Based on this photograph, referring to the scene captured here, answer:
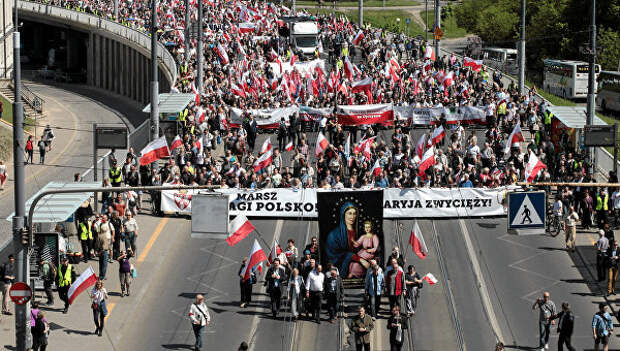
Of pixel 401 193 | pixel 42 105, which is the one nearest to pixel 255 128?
pixel 401 193

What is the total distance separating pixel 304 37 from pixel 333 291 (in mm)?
51547

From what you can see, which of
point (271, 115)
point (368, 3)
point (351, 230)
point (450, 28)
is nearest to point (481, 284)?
point (351, 230)

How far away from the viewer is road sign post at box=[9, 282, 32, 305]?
26.5 m

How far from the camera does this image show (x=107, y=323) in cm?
3070

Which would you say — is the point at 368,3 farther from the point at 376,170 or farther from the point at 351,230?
the point at 351,230

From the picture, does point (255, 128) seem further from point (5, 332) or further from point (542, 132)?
point (5, 332)

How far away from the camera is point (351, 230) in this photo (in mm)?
30797

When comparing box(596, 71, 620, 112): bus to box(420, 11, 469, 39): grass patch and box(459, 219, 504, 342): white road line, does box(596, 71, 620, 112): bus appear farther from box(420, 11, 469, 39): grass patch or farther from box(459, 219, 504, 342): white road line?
box(420, 11, 469, 39): grass patch

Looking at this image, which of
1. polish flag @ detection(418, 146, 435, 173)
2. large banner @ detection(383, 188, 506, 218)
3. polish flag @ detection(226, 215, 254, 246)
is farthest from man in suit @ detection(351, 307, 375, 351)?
polish flag @ detection(418, 146, 435, 173)

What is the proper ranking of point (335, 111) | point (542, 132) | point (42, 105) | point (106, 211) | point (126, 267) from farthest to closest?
point (42, 105), point (335, 111), point (542, 132), point (106, 211), point (126, 267)

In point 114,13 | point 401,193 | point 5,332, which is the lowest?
point 5,332

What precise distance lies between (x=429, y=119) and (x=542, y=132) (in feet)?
22.4

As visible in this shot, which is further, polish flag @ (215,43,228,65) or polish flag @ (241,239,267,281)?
polish flag @ (215,43,228,65)

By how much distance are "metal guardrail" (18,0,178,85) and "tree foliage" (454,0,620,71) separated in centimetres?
3094
